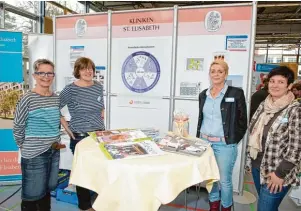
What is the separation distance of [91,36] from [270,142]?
2.75 metres

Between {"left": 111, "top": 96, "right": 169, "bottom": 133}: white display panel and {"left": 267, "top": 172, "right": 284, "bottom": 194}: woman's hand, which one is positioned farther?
{"left": 111, "top": 96, "right": 169, "bottom": 133}: white display panel

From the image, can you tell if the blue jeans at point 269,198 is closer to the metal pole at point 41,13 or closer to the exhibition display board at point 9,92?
the exhibition display board at point 9,92


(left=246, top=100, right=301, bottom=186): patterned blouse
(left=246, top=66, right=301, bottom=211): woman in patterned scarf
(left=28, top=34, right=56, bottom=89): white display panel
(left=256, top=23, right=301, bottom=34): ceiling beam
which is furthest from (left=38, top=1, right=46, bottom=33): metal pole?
(left=256, top=23, right=301, bottom=34): ceiling beam

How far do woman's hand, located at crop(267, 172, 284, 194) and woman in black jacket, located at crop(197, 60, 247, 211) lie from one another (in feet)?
1.65

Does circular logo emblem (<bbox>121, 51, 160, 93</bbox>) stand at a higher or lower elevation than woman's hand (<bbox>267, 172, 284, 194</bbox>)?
higher

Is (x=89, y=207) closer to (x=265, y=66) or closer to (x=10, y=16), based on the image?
(x=10, y=16)

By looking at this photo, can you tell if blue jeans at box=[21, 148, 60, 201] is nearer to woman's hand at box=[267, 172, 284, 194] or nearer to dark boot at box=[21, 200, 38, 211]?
dark boot at box=[21, 200, 38, 211]

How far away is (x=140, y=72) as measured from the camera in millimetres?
3256

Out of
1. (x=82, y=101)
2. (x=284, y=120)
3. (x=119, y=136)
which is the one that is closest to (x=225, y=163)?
(x=284, y=120)

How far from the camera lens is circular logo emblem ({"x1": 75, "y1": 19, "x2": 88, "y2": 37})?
3510 millimetres

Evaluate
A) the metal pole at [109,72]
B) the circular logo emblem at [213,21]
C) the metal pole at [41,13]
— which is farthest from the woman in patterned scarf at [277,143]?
the metal pole at [41,13]

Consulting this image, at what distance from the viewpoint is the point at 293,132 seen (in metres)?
1.50

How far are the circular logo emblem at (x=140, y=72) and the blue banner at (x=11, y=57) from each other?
135 cm

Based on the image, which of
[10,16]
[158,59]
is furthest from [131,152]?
[10,16]
